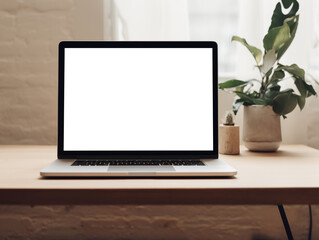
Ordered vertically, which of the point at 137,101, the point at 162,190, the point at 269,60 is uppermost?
the point at 269,60

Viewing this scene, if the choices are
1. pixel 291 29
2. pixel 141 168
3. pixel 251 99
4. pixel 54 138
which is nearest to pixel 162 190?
pixel 141 168

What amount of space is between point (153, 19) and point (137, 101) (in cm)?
47

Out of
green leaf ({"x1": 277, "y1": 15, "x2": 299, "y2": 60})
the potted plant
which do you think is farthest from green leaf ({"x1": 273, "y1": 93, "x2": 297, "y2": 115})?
green leaf ({"x1": 277, "y1": 15, "x2": 299, "y2": 60})

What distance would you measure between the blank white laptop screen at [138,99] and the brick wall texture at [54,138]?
0.42 m

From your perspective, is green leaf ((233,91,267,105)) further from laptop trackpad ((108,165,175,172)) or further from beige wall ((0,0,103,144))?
beige wall ((0,0,103,144))

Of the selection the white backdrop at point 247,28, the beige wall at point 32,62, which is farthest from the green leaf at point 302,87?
the beige wall at point 32,62

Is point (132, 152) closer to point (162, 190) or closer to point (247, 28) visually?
point (162, 190)

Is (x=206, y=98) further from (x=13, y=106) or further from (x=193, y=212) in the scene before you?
(x=13, y=106)

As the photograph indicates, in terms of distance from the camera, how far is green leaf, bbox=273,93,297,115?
37.4 inches

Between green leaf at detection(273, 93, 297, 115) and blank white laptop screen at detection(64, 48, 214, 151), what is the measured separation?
0.81 feet

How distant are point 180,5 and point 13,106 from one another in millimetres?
699

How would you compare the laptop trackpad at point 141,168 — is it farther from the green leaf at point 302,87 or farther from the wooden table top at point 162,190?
the green leaf at point 302,87

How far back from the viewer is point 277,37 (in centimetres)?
92

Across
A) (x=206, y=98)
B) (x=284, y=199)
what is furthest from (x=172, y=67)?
(x=284, y=199)
